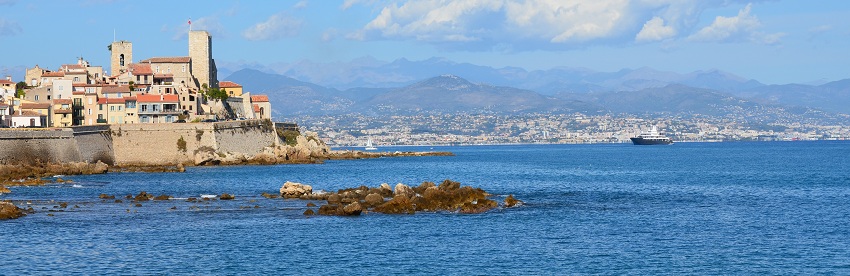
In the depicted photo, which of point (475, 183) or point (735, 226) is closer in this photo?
point (735, 226)

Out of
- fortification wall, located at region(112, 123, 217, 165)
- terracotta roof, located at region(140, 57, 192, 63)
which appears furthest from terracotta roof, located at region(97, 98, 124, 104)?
terracotta roof, located at region(140, 57, 192, 63)

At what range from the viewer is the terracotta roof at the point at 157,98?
102 m

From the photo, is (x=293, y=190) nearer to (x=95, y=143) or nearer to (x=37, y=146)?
(x=37, y=146)

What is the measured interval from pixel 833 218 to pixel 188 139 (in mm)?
64109

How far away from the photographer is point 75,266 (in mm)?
34438

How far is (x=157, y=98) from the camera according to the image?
103 meters

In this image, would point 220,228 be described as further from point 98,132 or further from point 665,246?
point 98,132

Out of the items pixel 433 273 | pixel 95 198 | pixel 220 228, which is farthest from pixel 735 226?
pixel 95 198

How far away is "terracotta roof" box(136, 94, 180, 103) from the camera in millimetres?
102438

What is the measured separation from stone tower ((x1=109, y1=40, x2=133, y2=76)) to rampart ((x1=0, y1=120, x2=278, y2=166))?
1002 inches

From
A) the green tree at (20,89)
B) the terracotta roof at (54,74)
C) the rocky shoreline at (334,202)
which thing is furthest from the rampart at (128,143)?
the rocky shoreline at (334,202)

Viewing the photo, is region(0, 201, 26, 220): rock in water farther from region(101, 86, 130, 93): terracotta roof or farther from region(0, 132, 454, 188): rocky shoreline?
region(101, 86, 130, 93): terracotta roof

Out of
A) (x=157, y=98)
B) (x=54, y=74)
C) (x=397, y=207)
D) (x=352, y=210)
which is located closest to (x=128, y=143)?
(x=157, y=98)

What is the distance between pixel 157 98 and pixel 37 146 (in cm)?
1996
